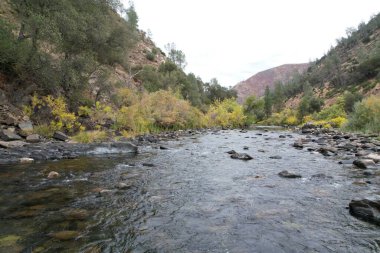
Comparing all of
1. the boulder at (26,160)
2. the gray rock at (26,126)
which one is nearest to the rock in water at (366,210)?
the boulder at (26,160)

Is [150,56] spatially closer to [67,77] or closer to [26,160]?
[67,77]

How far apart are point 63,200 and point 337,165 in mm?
9818

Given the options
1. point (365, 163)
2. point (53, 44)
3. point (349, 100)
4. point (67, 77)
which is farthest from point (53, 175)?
point (349, 100)

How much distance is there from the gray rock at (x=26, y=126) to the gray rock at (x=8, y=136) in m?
1.07

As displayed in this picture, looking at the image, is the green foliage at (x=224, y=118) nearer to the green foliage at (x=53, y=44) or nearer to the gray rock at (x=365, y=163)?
the green foliage at (x=53, y=44)

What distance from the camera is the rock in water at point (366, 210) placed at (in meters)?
5.17

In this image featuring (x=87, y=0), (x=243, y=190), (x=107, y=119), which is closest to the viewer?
(x=243, y=190)

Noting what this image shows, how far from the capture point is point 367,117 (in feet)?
77.4

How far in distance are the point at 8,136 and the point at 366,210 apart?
1442 centimetres

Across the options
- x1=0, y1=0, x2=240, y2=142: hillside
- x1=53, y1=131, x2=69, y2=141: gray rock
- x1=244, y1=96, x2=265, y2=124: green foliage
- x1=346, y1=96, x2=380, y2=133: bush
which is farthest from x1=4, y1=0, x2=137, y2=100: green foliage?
x1=244, y1=96, x2=265, y2=124: green foliage

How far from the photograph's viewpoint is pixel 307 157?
41.2 ft

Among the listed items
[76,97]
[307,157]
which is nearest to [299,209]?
[307,157]

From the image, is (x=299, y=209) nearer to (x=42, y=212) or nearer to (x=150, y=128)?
(x=42, y=212)

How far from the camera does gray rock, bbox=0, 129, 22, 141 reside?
12633 millimetres
